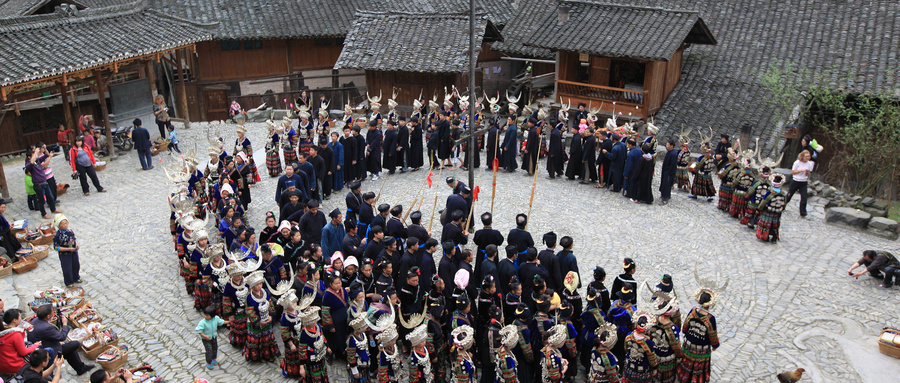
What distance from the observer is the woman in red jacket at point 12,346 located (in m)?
7.92

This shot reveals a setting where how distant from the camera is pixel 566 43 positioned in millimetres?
20359

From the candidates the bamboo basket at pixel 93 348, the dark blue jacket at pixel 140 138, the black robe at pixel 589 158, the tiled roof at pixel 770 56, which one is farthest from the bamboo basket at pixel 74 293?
the tiled roof at pixel 770 56

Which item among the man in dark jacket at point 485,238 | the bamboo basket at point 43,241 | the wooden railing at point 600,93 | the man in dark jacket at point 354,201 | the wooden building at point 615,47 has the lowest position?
the bamboo basket at point 43,241

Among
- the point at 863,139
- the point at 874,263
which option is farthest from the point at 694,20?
the point at 874,263

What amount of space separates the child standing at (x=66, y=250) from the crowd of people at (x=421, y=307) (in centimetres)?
164

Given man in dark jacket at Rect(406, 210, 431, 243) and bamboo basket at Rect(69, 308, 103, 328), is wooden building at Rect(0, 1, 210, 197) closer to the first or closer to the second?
bamboo basket at Rect(69, 308, 103, 328)

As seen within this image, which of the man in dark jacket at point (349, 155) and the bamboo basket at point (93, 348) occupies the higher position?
the man in dark jacket at point (349, 155)

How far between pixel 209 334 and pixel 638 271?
7.33m

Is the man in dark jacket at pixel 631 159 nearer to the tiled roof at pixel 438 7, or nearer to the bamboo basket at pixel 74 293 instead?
the bamboo basket at pixel 74 293

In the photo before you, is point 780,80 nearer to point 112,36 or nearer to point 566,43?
point 566,43

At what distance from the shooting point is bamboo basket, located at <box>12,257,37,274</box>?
12007 millimetres

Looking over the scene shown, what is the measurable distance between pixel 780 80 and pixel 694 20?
3186 mm

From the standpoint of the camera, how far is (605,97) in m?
21.0

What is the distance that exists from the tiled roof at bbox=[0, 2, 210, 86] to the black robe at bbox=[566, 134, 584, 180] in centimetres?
1208
